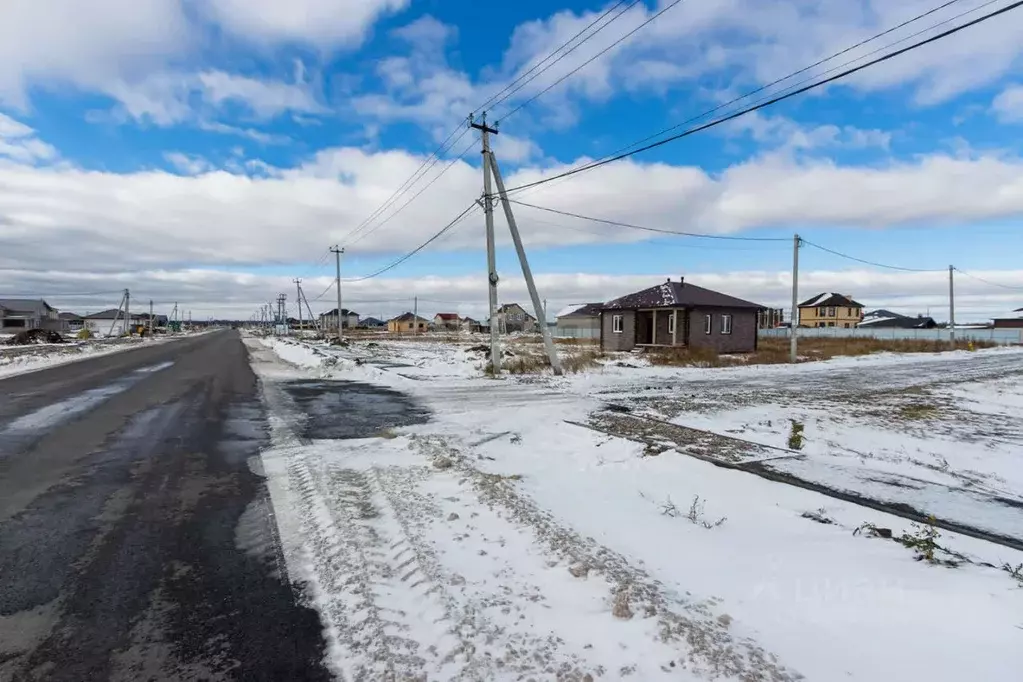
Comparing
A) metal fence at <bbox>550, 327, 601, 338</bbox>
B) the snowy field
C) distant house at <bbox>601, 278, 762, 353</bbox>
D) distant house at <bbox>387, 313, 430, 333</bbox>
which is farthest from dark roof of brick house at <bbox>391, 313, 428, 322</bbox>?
the snowy field

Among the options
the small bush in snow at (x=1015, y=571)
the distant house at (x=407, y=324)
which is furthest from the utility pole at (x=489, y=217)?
the distant house at (x=407, y=324)

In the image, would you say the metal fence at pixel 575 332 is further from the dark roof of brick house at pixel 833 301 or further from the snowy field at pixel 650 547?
the snowy field at pixel 650 547

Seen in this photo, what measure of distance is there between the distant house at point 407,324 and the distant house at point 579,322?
4302 centimetres

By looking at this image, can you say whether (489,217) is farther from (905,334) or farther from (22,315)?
(22,315)

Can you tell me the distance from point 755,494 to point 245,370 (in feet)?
64.6

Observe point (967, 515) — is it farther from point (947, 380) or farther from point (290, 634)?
point (947, 380)

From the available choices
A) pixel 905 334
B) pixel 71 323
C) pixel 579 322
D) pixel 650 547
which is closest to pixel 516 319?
pixel 579 322

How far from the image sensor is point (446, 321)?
126 metres

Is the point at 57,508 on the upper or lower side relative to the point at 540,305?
lower


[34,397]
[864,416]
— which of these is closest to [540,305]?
[864,416]

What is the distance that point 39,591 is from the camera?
3.38 meters

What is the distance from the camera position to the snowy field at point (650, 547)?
2.81 m

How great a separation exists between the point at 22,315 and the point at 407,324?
2647 inches

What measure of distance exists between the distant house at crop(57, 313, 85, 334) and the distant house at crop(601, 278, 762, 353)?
11194cm
